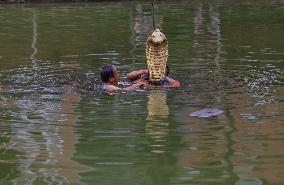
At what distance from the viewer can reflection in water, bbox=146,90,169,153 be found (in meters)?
7.93

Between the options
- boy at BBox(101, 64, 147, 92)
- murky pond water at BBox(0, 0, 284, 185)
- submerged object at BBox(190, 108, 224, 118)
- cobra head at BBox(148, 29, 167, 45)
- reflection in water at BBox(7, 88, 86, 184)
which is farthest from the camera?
boy at BBox(101, 64, 147, 92)

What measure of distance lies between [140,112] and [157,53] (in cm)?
163

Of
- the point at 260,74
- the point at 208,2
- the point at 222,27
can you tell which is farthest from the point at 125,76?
the point at 208,2

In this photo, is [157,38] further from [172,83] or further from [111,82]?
[111,82]

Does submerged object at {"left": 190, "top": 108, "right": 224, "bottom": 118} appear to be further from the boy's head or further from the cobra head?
the boy's head

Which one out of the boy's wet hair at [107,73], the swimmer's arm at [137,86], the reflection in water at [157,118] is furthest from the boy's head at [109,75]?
the reflection in water at [157,118]

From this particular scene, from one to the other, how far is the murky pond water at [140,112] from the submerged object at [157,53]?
31cm

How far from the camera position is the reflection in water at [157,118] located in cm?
793

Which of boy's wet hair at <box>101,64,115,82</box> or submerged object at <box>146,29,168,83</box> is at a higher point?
submerged object at <box>146,29,168,83</box>

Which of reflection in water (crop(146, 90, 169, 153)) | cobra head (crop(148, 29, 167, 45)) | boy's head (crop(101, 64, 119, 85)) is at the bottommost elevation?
reflection in water (crop(146, 90, 169, 153))

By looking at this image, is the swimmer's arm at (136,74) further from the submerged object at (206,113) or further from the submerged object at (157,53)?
the submerged object at (206,113)

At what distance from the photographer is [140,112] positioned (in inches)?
373

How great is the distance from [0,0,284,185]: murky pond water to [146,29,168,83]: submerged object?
0.31 metres

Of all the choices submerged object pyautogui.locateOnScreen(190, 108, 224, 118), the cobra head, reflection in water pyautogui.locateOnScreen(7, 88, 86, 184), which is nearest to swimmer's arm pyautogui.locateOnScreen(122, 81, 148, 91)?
the cobra head
